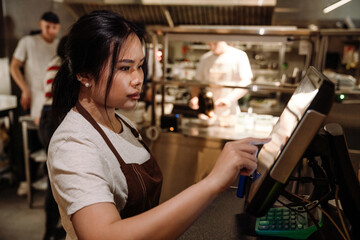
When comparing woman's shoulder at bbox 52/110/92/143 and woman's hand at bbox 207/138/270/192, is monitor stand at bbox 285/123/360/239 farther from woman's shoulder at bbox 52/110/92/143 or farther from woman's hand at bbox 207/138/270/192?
woman's shoulder at bbox 52/110/92/143

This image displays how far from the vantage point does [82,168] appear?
0.76 metres

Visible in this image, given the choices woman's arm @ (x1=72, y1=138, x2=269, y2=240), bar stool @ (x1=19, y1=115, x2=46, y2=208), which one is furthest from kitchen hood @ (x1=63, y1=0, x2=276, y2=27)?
woman's arm @ (x1=72, y1=138, x2=269, y2=240)

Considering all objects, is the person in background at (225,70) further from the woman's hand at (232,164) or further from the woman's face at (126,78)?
the woman's hand at (232,164)

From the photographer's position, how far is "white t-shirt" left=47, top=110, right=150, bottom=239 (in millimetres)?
733

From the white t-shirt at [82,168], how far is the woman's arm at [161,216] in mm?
32

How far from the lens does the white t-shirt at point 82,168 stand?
2.41 feet

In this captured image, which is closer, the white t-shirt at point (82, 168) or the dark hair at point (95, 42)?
the white t-shirt at point (82, 168)

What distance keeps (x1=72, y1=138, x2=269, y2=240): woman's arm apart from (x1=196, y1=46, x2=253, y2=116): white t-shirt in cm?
219

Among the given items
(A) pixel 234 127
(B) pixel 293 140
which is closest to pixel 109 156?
(B) pixel 293 140

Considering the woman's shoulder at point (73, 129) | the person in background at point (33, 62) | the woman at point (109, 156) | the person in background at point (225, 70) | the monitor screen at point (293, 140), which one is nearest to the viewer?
the monitor screen at point (293, 140)

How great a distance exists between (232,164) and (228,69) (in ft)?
7.98

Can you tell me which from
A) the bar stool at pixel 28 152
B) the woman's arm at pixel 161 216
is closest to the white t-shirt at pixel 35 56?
the bar stool at pixel 28 152

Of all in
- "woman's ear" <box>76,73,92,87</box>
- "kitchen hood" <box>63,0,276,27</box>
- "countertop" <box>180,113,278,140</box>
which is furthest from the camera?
"kitchen hood" <box>63,0,276,27</box>

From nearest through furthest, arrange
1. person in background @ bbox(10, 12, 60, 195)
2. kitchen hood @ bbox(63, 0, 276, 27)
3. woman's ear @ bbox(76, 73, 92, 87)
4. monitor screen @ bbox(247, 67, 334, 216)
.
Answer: monitor screen @ bbox(247, 67, 334, 216)
woman's ear @ bbox(76, 73, 92, 87)
person in background @ bbox(10, 12, 60, 195)
kitchen hood @ bbox(63, 0, 276, 27)
